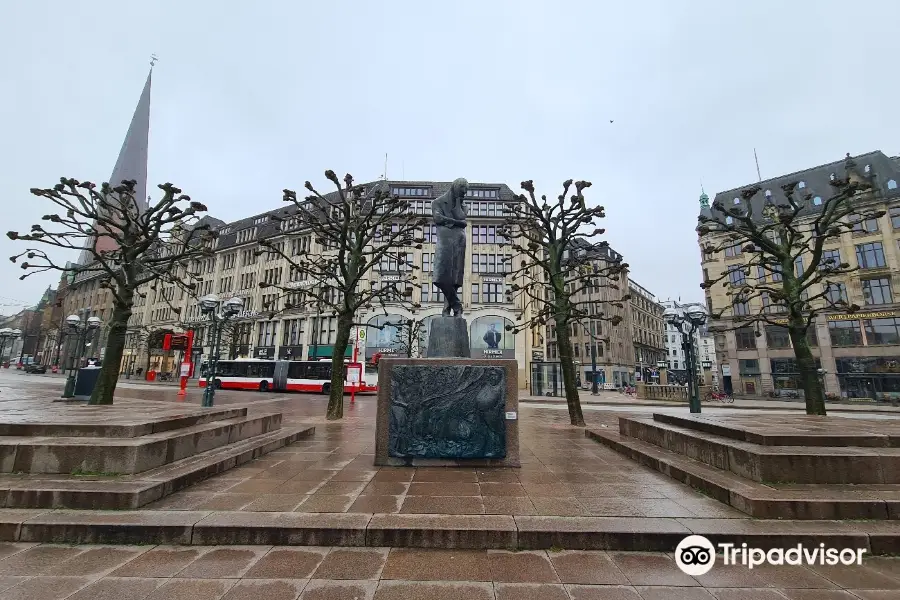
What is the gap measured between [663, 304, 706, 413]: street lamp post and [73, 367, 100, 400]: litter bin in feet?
74.6

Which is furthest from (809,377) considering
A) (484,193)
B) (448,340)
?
(484,193)

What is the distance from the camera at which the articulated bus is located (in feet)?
107

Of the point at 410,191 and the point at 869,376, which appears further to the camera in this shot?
the point at 410,191

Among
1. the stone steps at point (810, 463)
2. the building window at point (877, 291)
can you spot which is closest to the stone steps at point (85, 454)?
the stone steps at point (810, 463)

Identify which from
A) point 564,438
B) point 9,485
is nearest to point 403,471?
point 9,485

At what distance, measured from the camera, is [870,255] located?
137 ft

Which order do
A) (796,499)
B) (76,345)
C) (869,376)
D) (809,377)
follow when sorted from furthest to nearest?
(869,376), (76,345), (809,377), (796,499)

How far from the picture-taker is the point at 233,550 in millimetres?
3875

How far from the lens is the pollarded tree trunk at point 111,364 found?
35.7 ft

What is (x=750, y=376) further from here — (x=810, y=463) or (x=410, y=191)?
(x=810, y=463)

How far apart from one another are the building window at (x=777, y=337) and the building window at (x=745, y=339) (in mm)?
1367

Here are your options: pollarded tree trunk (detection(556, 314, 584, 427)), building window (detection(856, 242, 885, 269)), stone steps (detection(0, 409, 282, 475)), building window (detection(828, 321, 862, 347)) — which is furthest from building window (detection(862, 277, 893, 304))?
stone steps (detection(0, 409, 282, 475))

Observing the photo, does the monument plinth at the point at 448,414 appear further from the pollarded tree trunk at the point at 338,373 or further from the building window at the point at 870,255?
the building window at the point at 870,255

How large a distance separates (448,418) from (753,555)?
4219mm
